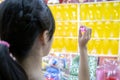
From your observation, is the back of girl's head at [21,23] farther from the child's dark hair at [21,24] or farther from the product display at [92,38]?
the product display at [92,38]

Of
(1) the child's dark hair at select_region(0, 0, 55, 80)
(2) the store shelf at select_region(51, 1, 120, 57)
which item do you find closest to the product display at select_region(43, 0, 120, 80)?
(2) the store shelf at select_region(51, 1, 120, 57)

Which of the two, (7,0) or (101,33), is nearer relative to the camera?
(7,0)

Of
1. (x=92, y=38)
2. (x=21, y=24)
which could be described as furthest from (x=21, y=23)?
(x=92, y=38)

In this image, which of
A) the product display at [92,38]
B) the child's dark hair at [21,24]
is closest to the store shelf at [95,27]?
the product display at [92,38]

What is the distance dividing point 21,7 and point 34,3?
0.15 ft

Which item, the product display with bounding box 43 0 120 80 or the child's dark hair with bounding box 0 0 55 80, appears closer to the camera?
the child's dark hair with bounding box 0 0 55 80

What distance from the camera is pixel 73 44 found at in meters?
2.07

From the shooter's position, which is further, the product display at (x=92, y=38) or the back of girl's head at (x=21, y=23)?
the product display at (x=92, y=38)

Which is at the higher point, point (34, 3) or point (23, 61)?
point (34, 3)

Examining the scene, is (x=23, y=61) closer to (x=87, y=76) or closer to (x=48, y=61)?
(x=87, y=76)

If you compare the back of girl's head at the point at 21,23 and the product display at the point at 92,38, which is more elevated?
the back of girl's head at the point at 21,23

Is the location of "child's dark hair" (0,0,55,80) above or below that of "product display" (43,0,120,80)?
above

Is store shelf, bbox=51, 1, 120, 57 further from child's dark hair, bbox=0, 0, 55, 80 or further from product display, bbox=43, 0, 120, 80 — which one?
child's dark hair, bbox=0, 0, 55, 80

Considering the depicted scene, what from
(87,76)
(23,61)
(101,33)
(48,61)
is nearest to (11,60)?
(23,61)
